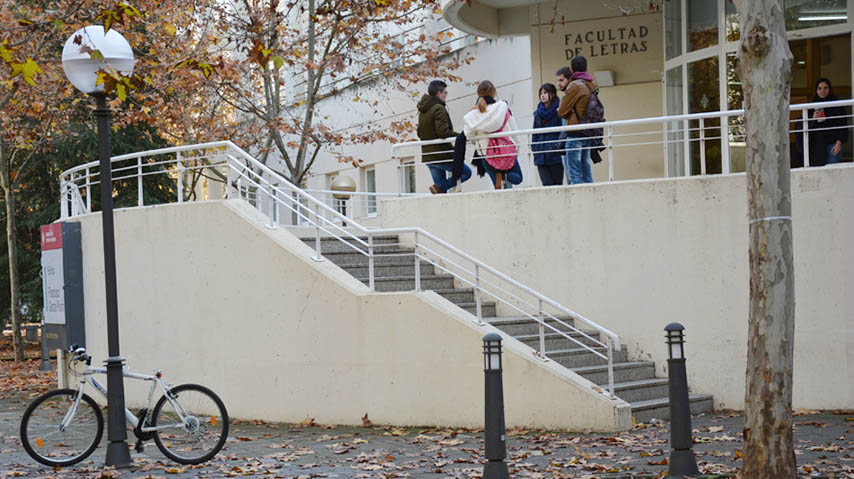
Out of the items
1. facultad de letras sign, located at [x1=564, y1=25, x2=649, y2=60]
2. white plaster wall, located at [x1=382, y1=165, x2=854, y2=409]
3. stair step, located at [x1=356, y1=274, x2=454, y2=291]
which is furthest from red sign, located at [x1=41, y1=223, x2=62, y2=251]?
facultad de letras sign, located at [x1=564, y1=25, x2=649, y2=60]

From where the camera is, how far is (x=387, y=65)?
22.3 m

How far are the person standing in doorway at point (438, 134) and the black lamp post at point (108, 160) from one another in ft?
18.2

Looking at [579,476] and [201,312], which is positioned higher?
[201,312]

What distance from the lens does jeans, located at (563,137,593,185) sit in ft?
43.2

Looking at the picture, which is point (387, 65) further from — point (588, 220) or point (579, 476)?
point (579, 476)

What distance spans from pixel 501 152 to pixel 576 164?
1297 mm

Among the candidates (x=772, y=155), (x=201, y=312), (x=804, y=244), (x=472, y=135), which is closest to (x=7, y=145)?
(x=201, y=312)

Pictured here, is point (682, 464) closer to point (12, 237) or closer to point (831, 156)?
point (831, 156)

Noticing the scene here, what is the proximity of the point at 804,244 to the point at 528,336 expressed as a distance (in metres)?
3.19

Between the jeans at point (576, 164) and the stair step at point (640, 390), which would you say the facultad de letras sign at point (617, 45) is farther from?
the stair step at point (640, 390)

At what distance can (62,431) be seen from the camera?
9.67 m

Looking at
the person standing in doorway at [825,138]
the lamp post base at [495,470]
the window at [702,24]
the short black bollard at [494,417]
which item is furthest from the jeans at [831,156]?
the lamp post base at [495,470]

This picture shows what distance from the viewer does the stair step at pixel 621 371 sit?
459 inches

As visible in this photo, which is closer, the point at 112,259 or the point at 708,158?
the point at 112,259
